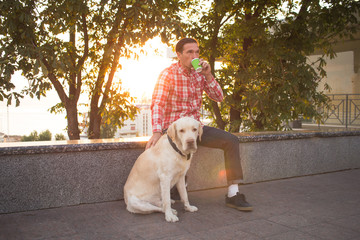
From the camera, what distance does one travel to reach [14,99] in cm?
562

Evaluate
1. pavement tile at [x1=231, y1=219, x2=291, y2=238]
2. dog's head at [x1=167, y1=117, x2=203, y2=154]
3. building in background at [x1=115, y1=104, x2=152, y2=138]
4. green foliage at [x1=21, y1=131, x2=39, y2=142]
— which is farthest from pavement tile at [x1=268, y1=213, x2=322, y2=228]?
green foliage at [x1=21, y1=131, x2=39, y2=142]

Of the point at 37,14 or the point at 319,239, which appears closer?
the point at 319,239

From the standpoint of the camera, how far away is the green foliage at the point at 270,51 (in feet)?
20.7

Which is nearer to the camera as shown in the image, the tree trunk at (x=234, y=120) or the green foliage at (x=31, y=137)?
the tree trunk at (x=234, y=120)

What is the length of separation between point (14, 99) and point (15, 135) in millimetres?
15453

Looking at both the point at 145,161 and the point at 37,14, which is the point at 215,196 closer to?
the point at 145,161

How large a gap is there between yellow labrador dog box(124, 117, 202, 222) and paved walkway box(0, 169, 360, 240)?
0.41 ft

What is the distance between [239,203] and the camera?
362 centimetres

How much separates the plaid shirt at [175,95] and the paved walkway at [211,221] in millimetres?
1035

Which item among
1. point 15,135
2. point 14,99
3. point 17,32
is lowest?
point 15,135

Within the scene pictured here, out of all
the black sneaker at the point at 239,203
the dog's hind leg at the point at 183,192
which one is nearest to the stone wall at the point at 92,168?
the dog's hind leg at the point at 183,192

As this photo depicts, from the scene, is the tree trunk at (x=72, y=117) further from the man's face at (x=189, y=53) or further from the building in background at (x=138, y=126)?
the building in background at (x=138, y=126)

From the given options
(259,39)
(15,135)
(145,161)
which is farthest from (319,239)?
(15,135)

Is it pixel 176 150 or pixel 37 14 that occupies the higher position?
pixel 37 14
